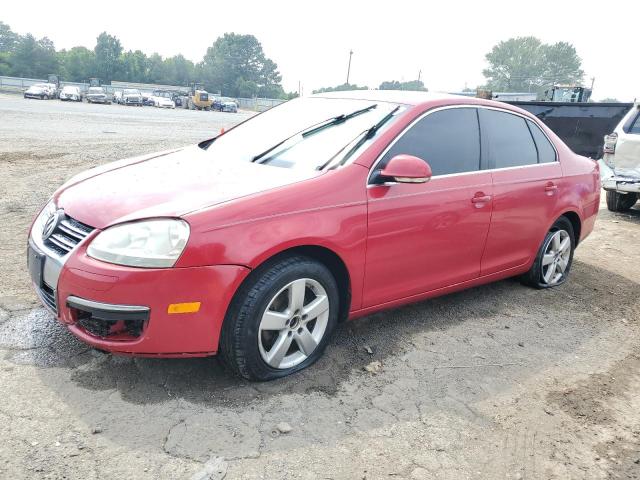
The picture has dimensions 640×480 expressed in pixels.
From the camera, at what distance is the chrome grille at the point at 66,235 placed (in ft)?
8.79

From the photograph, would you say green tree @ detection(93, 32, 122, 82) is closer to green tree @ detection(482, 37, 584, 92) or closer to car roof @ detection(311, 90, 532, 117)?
green tree @ detection(482, 37, 584, 92)

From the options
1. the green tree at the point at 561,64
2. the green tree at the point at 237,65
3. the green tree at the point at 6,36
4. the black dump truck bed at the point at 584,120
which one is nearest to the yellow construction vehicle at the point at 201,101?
the black dump truck bed at the point at 584,120

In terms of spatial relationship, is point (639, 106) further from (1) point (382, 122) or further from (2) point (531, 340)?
(1) point (382, 122)

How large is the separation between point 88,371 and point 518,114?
12.0ft

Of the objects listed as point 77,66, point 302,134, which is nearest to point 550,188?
point 302,134

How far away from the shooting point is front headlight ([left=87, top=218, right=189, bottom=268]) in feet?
8.07

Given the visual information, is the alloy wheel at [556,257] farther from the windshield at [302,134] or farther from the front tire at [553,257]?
the windshield at [302,134]

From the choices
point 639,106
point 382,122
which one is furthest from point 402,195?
point 639,106

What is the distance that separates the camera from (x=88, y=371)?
9.37 feet

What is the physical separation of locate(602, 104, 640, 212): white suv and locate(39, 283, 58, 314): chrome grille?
307 inches

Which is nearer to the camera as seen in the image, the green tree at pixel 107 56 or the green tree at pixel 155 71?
the green tree at pixel 107 56

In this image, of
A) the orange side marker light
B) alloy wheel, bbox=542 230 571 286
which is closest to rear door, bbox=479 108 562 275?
alloy wheel, bbox=542 230 571 286

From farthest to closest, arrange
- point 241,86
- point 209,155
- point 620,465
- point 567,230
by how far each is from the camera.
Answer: point 241,86, point 567,230, point 209,155, point 620,465

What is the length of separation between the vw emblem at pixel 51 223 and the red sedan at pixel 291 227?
0.05 ft
